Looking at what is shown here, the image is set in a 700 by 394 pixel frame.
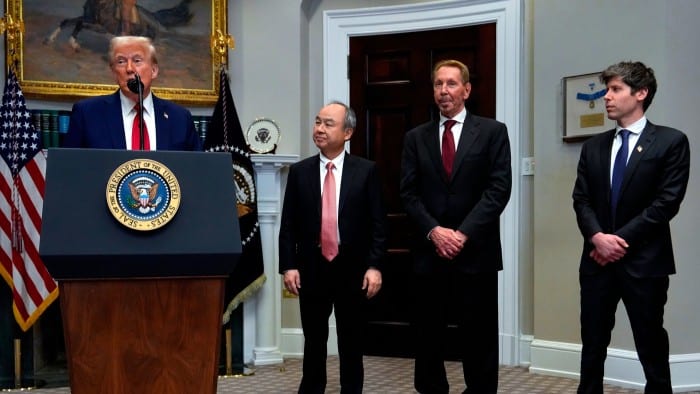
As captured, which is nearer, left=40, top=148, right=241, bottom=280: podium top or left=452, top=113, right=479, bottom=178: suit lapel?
left=40, top=148, right=241, bottom=280: podium top

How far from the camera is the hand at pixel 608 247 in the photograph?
9.98ft

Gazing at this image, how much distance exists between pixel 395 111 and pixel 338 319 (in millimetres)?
2135

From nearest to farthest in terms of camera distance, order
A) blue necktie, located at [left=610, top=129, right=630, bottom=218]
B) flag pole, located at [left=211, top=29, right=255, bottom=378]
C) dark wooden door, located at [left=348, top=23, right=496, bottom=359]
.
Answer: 1. blue necktie, located at [left=610, top=129, right=630, bottom=218]
2. flag pole, located at [left=211, top=29, right=255, bottom=378]
3. dark wooden door, located at [left=348, top=23, right=496, bottom=359]

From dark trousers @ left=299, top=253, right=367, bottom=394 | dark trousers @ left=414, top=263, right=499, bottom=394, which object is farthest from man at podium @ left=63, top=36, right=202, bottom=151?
dark trousers @ left=414, top=263, right=499, bottom=394

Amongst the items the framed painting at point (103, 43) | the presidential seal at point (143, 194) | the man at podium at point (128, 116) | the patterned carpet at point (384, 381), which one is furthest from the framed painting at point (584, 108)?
the presidential seal at point (143, 194)

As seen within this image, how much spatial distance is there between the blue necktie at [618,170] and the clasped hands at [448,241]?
0.61m

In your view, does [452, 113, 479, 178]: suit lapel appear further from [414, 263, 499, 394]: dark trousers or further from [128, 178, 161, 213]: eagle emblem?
[128, 178, 161, 213]: eagle emblem

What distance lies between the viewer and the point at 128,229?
2.03 meters

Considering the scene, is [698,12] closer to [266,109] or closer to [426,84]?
[426,84]

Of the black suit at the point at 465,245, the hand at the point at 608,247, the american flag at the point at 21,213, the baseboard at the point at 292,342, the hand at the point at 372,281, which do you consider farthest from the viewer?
the baseboard at the point at 292,342

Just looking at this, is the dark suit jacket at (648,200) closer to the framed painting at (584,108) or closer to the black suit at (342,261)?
the black suit at (342,261)

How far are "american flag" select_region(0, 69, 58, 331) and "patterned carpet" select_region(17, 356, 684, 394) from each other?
51 cm

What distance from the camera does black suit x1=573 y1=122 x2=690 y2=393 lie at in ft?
10.0

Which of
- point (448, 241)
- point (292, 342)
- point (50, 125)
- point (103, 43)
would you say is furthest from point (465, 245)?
point (103, 43)
